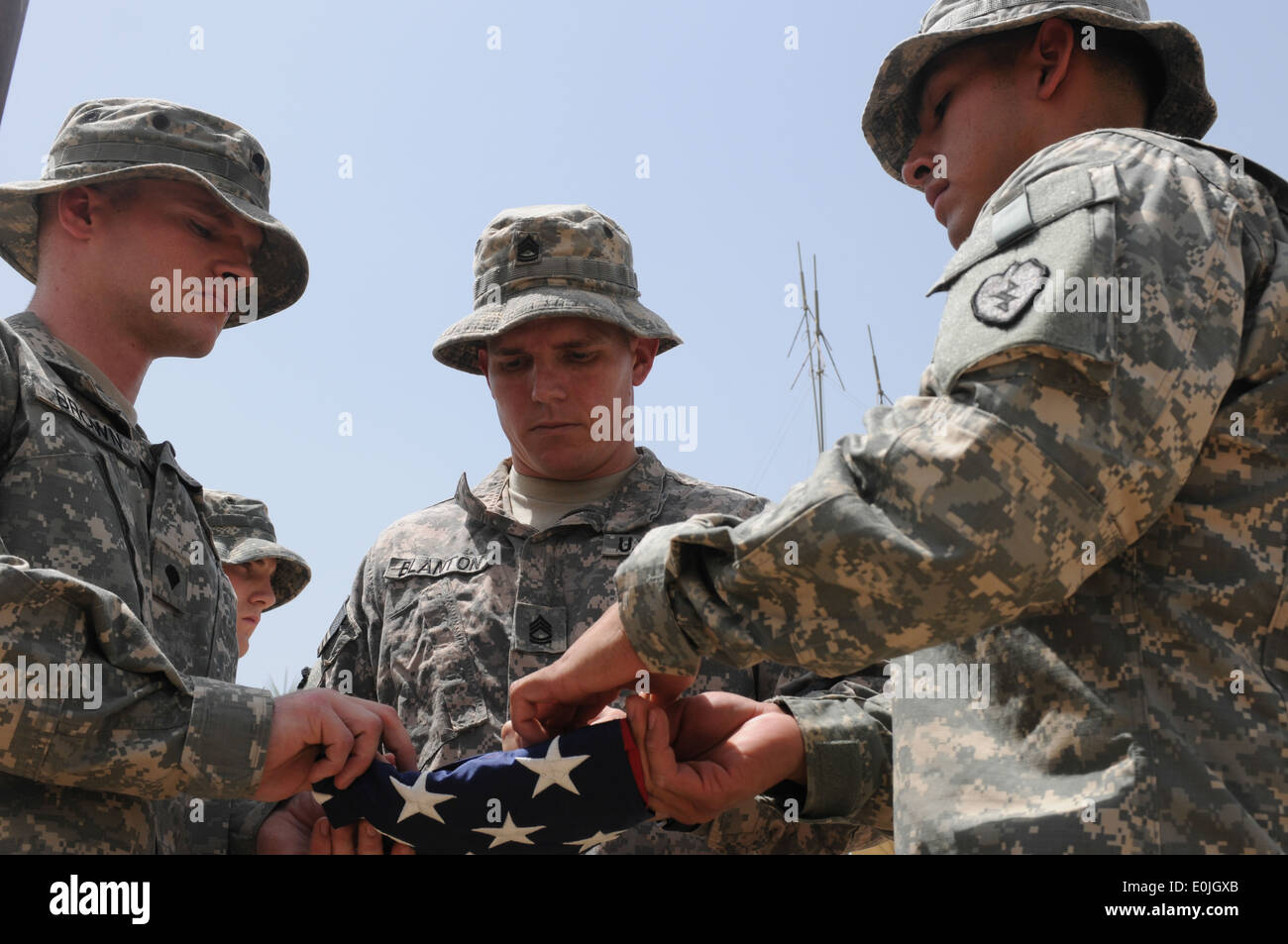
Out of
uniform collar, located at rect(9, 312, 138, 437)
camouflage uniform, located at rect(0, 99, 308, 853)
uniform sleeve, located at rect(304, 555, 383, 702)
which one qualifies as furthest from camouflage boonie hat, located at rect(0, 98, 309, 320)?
uniform sleeve, located at rect(304, 555, 383, 702)

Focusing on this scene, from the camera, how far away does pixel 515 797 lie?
3.57 meters

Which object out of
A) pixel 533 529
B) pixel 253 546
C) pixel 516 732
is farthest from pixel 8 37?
pixel 253 546

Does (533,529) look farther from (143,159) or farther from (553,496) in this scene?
(143,159)

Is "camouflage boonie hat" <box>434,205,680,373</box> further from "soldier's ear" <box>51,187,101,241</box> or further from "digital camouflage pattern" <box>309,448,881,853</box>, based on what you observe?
"soldier's ear" <box>51,187,101,241</box>

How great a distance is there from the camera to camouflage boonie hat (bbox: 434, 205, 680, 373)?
199 inches

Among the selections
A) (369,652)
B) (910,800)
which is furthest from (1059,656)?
(369,652)

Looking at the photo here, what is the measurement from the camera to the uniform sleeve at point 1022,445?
2.62 metres

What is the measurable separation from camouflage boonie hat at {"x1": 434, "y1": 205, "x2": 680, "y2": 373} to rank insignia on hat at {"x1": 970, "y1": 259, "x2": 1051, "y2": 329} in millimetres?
2392

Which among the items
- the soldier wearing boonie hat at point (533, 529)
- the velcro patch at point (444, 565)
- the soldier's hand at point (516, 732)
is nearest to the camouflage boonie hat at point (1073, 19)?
the soldier wearing boonie hat at point (533, 529)

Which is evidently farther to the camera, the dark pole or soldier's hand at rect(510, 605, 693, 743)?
soldier's hand at rect(510, 605, 693, 743)

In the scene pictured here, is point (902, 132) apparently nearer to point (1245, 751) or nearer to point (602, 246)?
point (602, 246)

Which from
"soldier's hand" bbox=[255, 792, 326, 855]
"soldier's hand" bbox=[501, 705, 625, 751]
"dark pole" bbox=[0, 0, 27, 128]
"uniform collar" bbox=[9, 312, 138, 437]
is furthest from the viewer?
"soldier's hand" bbox=[255, 792, 326, 855]

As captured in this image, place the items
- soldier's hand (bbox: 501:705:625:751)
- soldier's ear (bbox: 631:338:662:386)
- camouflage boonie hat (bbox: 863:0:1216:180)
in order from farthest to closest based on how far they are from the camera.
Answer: soldier's ear (bbox: 631:338:662:386)
soldier's hand (bbox: 501:705:625:751)
camouflage boonie hat (bbox: 863:0:1216:180)

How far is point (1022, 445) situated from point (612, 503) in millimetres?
2618
